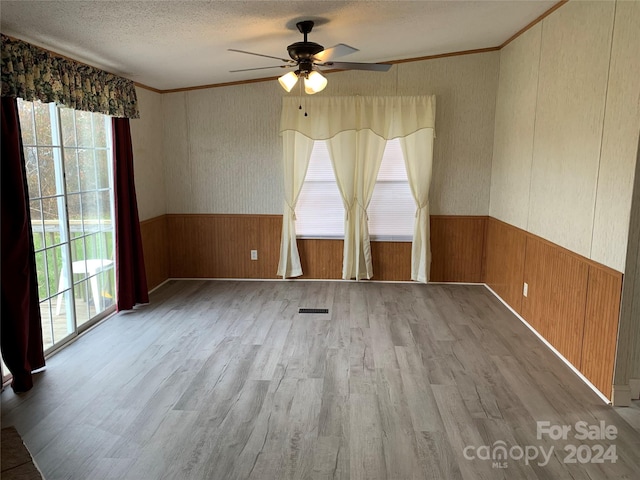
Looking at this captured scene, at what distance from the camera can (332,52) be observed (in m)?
3.30

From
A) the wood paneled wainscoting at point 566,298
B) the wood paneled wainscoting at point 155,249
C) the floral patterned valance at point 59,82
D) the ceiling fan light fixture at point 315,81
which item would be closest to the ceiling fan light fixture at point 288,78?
the ceiling fan light fixture at point 315,81

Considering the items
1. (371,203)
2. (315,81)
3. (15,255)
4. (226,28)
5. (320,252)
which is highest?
(226,28)

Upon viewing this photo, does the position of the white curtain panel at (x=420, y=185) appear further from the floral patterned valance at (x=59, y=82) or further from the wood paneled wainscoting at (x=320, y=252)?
the floral patterned valance at (x=59, y=82)

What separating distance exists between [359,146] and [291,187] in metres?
0.98

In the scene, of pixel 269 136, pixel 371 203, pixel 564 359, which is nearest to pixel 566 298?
pixel 564 359

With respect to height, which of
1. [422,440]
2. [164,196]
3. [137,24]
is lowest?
[422,440]

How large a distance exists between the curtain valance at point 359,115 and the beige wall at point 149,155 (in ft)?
5.16

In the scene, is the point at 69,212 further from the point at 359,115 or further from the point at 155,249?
the point at 359,115

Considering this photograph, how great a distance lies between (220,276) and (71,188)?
2.44 m

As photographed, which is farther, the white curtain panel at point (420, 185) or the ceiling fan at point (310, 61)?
the white curtain panel at point (420, 185)

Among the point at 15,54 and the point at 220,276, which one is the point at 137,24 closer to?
the point at 15,54

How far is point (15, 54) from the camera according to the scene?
3.06 meters

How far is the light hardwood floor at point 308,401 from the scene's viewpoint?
2428 millimetres

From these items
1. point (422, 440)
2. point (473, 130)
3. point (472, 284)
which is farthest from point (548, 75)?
point (422, 440)
